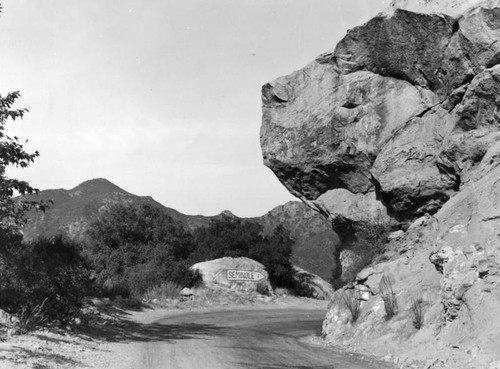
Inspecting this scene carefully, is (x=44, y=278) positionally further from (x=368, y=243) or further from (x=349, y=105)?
(x=349, y=105)

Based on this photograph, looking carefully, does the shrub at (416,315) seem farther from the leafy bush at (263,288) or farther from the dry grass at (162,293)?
the leafy bush at (263,288)

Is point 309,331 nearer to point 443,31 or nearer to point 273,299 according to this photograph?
point 443,31

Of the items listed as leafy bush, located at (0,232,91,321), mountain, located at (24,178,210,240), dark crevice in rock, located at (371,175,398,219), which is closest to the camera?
leafy bush, located at (0,232,91,321)

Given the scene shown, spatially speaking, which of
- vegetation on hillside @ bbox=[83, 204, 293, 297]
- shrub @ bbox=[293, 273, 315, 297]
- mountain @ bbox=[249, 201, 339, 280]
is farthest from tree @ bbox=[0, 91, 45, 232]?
mountain @ bbox=[249, 201, 339, 280]

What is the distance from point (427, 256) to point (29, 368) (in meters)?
11.1

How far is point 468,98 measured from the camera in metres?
17.8

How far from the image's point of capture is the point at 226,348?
13.7 meters

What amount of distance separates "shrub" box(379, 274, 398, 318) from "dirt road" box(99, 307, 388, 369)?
1.99m

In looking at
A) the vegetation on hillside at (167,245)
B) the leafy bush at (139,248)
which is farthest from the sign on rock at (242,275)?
the leafy bush at (139,248)

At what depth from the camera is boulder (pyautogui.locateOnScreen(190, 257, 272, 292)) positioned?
3588 centimetres

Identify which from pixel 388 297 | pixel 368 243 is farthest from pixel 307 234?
pixel 388 297

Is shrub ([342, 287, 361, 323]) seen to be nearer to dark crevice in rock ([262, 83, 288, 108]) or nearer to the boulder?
dark crevice in rock ([262, 83, 288, 108])

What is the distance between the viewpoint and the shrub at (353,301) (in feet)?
52.0

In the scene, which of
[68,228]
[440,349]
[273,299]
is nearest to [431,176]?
[440,349]
